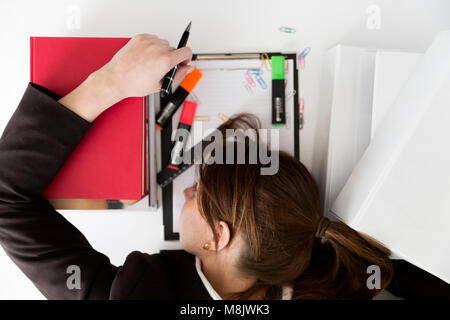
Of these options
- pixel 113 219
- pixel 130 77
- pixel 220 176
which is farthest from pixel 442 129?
pixel 113 219

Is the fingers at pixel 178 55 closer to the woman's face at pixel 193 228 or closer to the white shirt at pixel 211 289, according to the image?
the woman's face at pixel 193 228

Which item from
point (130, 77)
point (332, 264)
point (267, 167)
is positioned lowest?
point (332, 264)

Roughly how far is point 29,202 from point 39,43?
30cm

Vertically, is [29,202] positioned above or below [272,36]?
below

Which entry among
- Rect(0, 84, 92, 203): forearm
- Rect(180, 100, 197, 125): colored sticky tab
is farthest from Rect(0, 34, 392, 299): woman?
Rect(180, 100, 197, 125): colored sticky tab

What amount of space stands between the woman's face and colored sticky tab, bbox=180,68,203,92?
9.2 inches

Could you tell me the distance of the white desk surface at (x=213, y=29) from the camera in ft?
2.02

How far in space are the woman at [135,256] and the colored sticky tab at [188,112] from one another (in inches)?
4.0

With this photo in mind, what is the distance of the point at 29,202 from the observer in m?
0.50

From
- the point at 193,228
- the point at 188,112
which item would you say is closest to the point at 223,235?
the point at 193,228

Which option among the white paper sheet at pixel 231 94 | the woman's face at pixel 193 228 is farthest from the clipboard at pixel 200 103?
the woman's face at pixel 193 228

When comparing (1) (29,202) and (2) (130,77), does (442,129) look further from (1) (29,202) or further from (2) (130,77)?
(1) (29,202)

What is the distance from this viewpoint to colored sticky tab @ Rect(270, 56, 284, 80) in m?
0.62

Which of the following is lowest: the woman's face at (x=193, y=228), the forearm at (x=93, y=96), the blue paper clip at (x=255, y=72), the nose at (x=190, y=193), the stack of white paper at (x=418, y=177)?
the woman's face at (x=193, y=228)
